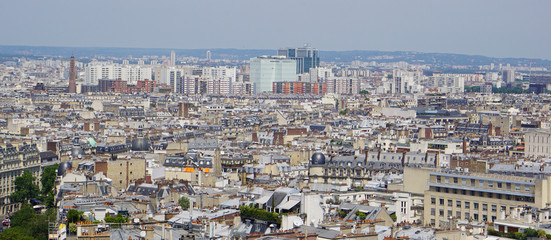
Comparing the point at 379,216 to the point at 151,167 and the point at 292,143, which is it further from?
the point at 292,143

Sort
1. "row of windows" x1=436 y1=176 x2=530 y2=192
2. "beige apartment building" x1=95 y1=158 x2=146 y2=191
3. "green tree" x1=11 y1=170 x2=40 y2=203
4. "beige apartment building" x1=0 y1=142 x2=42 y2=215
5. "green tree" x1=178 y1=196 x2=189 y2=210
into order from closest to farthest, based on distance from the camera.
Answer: "row of windows" x1=436 y1=176 x2=530 y2=192
"green tree" x1=178 y1=196 x2=189 y2=210
"beige apartment building" x1=95 y1=158 x2=146 y2=191
"green tree" x1=11 y1=170 x2=40 y2=203
"beige apartment building" x1=0 y1=142 x2=42 y2=215

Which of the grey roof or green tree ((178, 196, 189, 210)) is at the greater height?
the grey roof

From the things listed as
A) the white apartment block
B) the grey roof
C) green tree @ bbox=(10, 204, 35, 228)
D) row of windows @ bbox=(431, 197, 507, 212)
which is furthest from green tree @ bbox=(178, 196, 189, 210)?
the white apartment block

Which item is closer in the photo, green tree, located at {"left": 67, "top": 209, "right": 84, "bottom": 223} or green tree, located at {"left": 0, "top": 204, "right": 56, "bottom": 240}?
green tree, located at {"left": 67, "top": 209, "right": 84, "bottom": 223}

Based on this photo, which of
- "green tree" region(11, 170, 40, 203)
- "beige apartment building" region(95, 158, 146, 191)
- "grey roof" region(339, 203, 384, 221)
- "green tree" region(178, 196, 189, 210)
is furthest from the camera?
"green tree" region(11, 170, 40, 203)

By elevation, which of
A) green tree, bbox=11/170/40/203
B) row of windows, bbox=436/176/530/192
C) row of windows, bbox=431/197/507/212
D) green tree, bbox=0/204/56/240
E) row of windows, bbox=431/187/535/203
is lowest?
green tree, bbox=11/170/40/203

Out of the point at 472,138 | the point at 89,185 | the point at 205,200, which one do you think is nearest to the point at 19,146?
the point at 89,185

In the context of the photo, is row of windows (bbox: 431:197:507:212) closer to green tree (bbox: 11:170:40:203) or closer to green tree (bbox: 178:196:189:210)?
green tree (bbox: 178:196:189:210)

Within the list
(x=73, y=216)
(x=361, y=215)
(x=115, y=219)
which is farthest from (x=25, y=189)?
(x=361, y=215)

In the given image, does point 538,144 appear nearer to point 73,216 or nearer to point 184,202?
point 184,202
